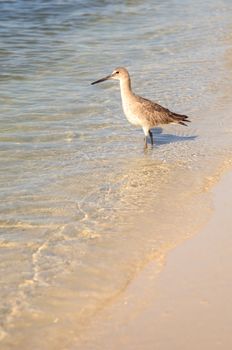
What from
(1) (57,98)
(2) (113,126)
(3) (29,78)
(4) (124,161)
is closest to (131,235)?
(4) (124,161)

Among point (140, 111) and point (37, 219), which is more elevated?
point (140, 111)

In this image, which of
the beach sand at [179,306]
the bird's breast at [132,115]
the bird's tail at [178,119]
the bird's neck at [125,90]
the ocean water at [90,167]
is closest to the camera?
the beach sand at [179,306]

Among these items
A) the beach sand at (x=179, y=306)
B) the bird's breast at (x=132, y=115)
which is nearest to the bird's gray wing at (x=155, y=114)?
the bird's breast at (x=132, y=115)

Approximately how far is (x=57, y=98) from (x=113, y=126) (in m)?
1.50

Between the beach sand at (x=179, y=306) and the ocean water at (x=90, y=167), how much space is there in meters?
0.13

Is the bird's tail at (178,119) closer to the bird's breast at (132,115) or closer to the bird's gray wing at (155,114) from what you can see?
the bird's gray wing at (155,114)

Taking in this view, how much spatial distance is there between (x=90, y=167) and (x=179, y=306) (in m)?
3.10

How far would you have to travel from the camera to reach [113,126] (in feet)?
29.6

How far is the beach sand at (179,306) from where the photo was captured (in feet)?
14.0

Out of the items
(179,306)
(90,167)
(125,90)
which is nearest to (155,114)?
(125,90)

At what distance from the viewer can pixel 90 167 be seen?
7.54 m

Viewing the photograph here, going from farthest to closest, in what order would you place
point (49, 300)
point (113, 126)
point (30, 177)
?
point (113, 126)
point (30, 177)
point (49, 300)

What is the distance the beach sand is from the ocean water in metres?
0.13

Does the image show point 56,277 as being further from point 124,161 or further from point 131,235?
point 124,161
